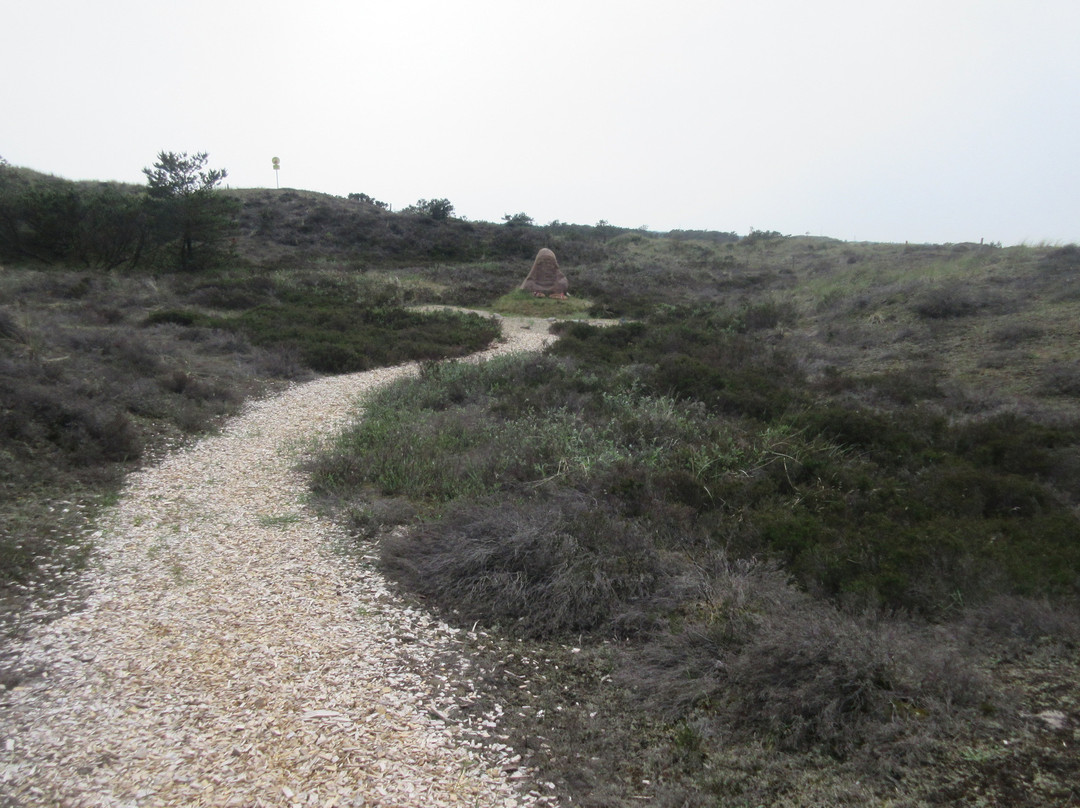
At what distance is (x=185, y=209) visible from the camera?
74.9 ft

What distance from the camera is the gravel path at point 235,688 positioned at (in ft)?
9.46

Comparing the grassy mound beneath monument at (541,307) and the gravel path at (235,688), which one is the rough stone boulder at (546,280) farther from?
the gravel path at (235,688)

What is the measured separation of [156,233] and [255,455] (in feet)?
61.8

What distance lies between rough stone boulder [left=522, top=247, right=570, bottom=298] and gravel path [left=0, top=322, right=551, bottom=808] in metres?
17.5

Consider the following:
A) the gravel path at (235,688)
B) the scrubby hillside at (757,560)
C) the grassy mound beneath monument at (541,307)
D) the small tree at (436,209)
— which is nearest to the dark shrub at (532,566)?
the scrubby hillside at (757,560)

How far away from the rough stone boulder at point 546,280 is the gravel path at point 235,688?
17.5m

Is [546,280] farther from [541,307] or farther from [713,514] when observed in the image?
[713,514]

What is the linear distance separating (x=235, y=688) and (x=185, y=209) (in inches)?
925

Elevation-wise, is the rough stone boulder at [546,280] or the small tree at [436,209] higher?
the small tree at [436,209]

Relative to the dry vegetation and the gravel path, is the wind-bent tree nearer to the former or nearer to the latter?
the dry vegetation

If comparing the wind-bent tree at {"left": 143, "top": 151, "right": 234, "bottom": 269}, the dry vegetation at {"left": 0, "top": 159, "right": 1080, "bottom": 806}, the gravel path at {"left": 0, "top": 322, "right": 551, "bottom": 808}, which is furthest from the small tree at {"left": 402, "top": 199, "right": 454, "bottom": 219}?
the gravel path at {"left": 0, "top": 322, "right": 551, "bottom": 808}

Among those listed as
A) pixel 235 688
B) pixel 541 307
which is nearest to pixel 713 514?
pixel 235 688

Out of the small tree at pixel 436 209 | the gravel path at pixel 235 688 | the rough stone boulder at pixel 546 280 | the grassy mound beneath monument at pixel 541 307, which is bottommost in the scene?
the gravel path at pixel 235 688

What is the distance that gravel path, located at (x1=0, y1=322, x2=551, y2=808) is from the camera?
2883 millimetres
